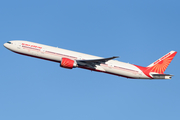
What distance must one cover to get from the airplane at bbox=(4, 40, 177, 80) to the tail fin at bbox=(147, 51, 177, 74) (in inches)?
61.4

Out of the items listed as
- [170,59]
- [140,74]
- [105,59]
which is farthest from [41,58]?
[170,59]

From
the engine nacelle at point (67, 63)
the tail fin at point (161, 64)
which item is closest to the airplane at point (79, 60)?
the engine nacelle at point (67, 63)

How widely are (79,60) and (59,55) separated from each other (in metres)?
4.50

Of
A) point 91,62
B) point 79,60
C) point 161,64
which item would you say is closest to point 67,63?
point 79,60

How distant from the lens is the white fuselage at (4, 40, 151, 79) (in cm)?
5759

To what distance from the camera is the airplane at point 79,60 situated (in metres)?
57.4

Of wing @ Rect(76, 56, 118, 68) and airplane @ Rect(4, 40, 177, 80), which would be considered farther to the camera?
airplane @ Rect(4, 40, 177, 80)

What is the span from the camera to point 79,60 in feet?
188

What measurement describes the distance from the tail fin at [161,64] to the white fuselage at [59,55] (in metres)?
5.15

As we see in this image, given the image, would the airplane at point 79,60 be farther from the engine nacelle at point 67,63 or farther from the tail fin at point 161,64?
the tail fin at point 161,64

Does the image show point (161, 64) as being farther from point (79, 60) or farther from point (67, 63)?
point (67, 63)

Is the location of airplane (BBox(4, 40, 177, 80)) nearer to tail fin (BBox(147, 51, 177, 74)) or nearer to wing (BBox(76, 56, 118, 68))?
wing (BBox(76, 56, 118, 68))

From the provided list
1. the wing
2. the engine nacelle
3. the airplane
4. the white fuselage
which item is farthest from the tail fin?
the engine nacelle

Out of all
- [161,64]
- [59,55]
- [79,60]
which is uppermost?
[59,55]
